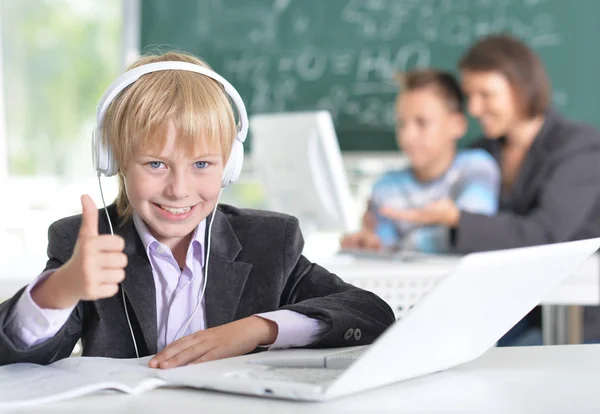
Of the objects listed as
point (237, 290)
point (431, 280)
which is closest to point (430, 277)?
point (431, 280)

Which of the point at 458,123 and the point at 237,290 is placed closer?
the point at 237,290

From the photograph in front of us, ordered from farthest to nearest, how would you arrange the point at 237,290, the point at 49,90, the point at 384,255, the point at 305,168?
the point at 49,90, the point at 384,255, the point at 305,168, the point at 237,290

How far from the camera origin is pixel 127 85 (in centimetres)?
126

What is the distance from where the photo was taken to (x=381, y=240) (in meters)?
3.04

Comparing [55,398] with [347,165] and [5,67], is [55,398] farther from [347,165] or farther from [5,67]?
[5,67]

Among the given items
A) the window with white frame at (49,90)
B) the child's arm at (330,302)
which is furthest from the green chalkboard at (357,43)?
the child's arm at (330,302)

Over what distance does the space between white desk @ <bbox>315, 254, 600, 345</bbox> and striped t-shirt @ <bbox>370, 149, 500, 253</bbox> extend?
0.31 metres

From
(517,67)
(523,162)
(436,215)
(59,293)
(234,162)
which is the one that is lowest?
(436,215)

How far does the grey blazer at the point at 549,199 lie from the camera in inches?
107

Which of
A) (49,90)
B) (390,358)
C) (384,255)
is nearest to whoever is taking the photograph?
(390,358)

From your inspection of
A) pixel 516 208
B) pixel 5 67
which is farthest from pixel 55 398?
pixel 5 67

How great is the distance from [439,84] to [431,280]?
1.21 meters

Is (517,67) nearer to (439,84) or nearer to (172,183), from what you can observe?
(439,84)

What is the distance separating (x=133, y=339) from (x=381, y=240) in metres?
1.85
